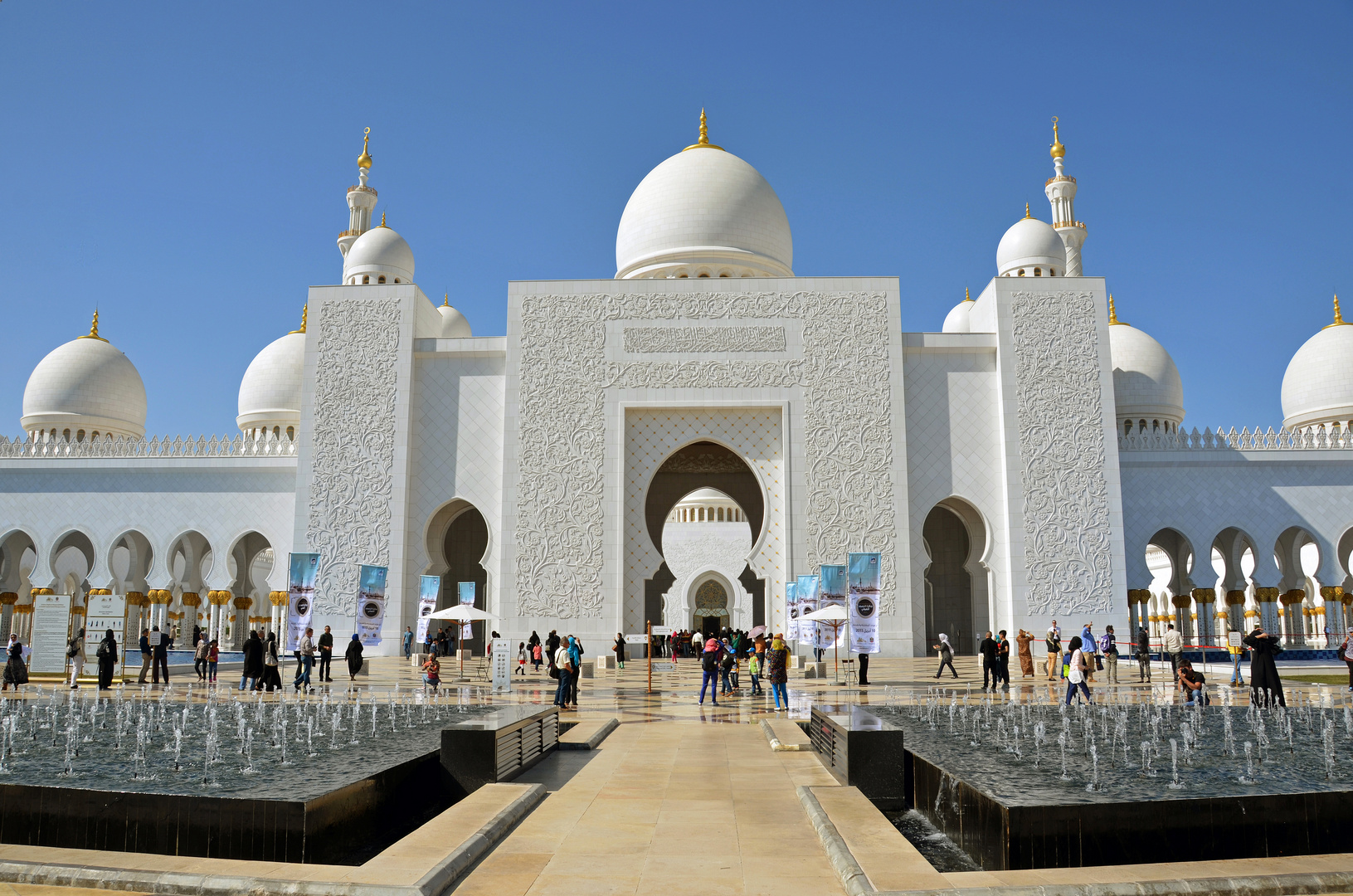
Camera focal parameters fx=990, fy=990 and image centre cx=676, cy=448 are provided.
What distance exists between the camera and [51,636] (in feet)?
38.1

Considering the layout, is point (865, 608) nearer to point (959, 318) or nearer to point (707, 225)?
point (707, 225)

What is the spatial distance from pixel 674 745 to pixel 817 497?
10.6m

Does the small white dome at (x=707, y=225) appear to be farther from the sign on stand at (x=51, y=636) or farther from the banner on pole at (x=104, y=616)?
the sign on stand at (x=51, y=636)

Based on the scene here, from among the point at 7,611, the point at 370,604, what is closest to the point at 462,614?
the point at 370,604

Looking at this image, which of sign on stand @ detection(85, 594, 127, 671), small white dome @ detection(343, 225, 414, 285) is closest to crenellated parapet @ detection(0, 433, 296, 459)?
small white dome @ detection(343, 225, 414, 285)

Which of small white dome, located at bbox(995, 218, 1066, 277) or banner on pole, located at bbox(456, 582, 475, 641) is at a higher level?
small white dome, located at bbox(995, 218, 1066, 277)

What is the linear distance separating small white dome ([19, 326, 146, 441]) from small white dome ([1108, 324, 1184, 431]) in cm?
2203

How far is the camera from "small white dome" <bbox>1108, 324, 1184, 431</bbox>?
2130 centimetres

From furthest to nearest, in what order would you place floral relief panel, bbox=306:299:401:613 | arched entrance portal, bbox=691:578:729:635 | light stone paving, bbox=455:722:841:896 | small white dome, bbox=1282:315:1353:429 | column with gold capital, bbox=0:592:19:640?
→ arched entrance portal, bbox=691:578:729:635 < small white dome, bbox=1282:315:1353:429 < column with gold capital, bbox=0:592:19:640 < floral relief panel, bbox=306:299:401:613 < light stone paving, bbox=455:722:841:896

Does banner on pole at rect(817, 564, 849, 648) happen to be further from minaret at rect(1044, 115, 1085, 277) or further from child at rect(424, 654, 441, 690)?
minaret at rect(1044, 115, 1085, 277)

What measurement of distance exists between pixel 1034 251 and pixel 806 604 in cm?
1062

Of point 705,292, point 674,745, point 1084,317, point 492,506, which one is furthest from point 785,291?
point 674,745

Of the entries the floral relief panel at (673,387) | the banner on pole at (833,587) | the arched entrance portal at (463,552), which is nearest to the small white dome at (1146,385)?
the floral relief panel at (673,387)

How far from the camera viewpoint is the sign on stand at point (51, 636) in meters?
11.5
